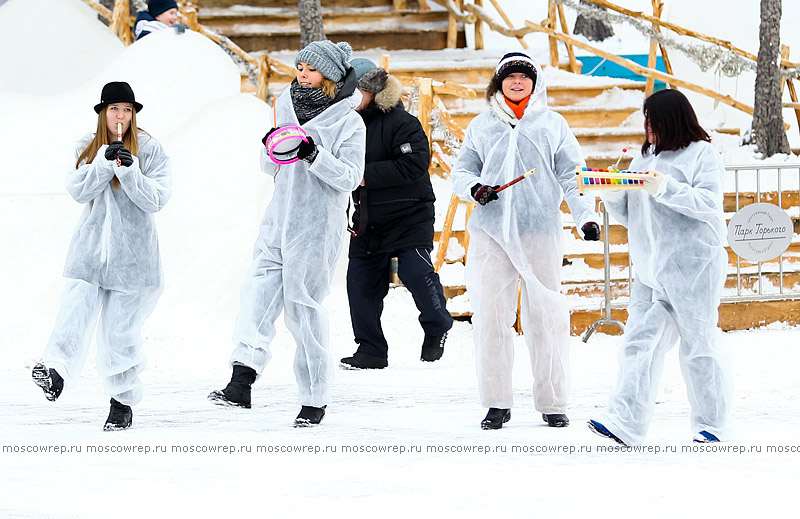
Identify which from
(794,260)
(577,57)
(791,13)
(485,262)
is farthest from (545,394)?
(791,13)

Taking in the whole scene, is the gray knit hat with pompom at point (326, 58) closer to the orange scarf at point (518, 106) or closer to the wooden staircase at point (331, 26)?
the orange scarf at point (518, 106)

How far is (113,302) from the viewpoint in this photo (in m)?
4.42

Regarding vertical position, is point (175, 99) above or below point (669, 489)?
above

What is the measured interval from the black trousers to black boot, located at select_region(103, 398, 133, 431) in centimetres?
190

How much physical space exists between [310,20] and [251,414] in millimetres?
6480

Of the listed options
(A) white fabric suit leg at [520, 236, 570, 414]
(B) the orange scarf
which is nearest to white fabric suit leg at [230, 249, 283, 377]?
(A) white fabric suit leg at [520, 236, 570, 414]

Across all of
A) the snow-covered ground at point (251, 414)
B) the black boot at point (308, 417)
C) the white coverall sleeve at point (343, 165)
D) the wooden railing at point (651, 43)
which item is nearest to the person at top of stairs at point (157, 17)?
the snow-covered ground at point (251, 414)

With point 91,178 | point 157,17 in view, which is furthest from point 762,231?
point 157,17

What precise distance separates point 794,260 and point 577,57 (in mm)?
4745

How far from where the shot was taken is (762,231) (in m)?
6.84

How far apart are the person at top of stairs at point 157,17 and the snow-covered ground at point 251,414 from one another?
11.9 inches

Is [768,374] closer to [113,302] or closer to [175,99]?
[113,302]

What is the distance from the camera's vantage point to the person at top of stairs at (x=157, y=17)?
381 inches

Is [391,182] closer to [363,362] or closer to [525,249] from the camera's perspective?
[363,362]
